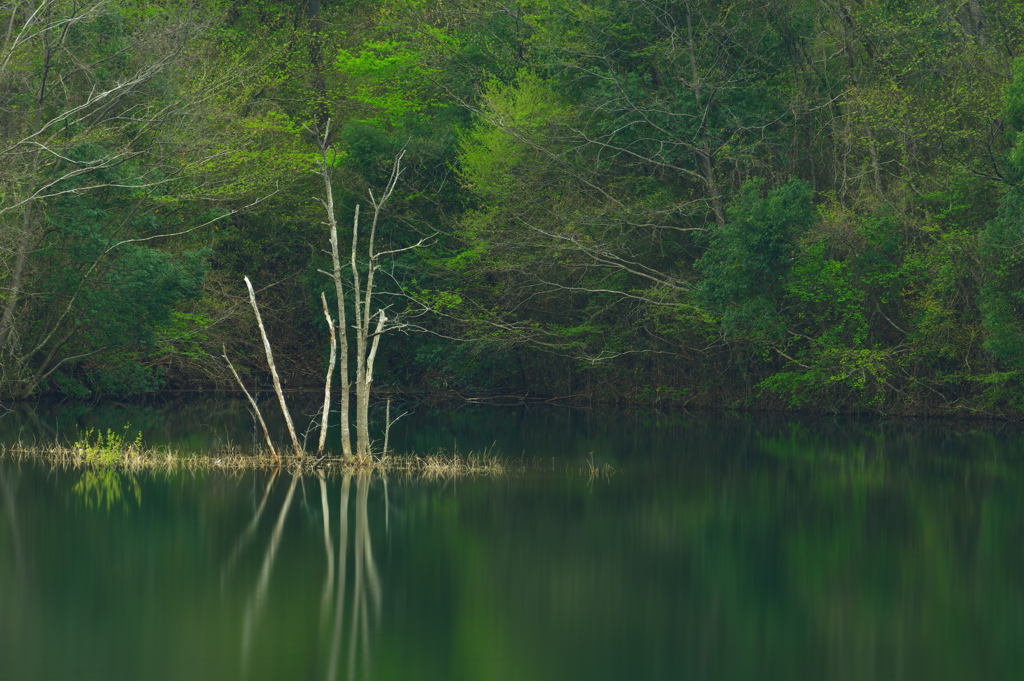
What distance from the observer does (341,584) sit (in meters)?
14.4

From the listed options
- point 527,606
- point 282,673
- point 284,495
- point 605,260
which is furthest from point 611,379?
point 282,673

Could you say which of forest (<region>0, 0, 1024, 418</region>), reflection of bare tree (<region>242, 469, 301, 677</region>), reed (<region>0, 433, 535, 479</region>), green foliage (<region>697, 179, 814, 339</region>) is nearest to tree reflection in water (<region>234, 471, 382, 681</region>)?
reflection of bare tree (<region>242, 469, 301, 677</region>)

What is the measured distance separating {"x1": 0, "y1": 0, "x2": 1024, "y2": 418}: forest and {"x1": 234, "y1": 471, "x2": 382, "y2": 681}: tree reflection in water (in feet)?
38.2

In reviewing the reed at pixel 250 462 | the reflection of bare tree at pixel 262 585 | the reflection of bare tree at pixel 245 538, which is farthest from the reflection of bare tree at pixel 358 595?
the reed at pixel 250 462

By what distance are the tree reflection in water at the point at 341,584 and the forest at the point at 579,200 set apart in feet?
38.2

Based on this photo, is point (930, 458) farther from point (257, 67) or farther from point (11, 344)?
point (257, 67)

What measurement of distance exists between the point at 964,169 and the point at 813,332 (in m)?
6.01

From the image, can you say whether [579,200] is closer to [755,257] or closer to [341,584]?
[755,257]

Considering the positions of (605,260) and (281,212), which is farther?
(281,212)

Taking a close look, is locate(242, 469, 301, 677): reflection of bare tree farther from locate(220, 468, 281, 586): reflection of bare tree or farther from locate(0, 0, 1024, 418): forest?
locate(0, 0, 1024, 418): forest

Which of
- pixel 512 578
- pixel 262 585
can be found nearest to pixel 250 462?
pixel 262 585

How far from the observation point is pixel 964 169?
31.7 m

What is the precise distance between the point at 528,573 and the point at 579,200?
78.3 ft

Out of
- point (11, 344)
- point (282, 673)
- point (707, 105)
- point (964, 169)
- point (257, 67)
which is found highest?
point (257, 67)
